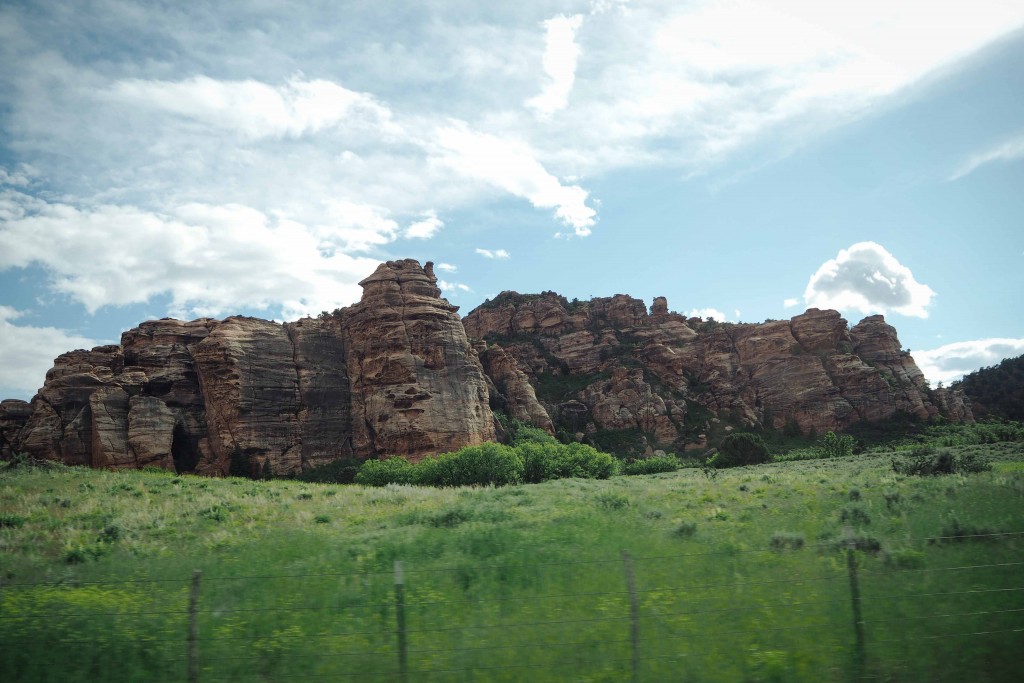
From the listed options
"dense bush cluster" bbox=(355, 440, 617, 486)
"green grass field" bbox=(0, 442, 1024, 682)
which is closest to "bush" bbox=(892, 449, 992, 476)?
"green grass field" bbox=(0, 442, 1024, 682)

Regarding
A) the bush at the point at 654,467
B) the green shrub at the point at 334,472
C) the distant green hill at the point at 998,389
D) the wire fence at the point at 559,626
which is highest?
the distant green hill at the point at 998,389

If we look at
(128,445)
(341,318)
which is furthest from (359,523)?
(341,318)

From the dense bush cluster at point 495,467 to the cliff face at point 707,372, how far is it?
1658 inches

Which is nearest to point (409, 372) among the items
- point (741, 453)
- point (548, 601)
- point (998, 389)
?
point (741, 453)

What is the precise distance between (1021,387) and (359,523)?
126m

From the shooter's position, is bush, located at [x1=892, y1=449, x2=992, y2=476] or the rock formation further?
the rock formation

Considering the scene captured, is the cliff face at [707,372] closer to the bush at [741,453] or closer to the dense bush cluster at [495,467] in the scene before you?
the bush at [741,453]

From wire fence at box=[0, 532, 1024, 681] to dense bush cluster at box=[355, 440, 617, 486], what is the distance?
Result: 3526cm

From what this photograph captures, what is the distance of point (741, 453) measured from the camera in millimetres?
70000

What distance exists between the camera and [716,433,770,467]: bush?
2729 inches

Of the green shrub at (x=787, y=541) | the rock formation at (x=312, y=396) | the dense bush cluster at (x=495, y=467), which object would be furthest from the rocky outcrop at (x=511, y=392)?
the green shrub at (x=787, y=541)

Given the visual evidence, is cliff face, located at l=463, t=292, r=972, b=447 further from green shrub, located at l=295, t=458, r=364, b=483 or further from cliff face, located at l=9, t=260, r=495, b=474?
green shrub, located at l=295, t=458, r=364, b=483

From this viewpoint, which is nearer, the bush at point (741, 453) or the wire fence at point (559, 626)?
the wire fence at point (559, 626)

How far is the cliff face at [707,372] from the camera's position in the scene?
9644 cm
